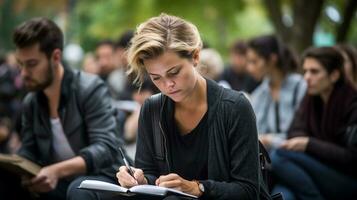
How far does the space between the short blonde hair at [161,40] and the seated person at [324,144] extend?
2.11 metres

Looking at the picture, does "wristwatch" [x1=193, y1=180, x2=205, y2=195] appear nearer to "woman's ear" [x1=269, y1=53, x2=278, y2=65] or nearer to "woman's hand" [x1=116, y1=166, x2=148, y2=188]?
"woman's hand" [x1=116, y1=166, x2=148, y2=188]

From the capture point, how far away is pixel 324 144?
582cm

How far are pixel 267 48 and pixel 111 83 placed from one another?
311cm

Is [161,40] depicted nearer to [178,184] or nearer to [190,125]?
[190,125]

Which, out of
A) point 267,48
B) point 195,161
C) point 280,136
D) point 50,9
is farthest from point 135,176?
point 50,9

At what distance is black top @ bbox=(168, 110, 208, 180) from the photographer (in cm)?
411

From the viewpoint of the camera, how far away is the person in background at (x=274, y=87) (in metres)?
7.18

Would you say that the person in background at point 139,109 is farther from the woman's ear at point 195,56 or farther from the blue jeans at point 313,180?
the woman's ear at point 195,56

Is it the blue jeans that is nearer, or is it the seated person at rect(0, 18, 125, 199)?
the seated person at rect(0, 18, 125, 199)

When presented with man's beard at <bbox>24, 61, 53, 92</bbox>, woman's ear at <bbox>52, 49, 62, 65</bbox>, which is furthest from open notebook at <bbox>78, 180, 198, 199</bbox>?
woman's ear at <bbox>52, 49, 62, 65</bbox>

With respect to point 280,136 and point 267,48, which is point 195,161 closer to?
point 280,136

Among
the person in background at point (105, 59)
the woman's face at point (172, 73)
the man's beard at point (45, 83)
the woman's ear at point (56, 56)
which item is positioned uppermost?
the woman's face at point (172, 73)

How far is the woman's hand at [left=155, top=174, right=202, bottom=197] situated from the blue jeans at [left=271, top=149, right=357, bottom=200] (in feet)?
7.02

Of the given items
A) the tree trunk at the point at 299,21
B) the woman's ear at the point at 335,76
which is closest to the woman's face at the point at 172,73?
the woman's ear at the point at 335,76
